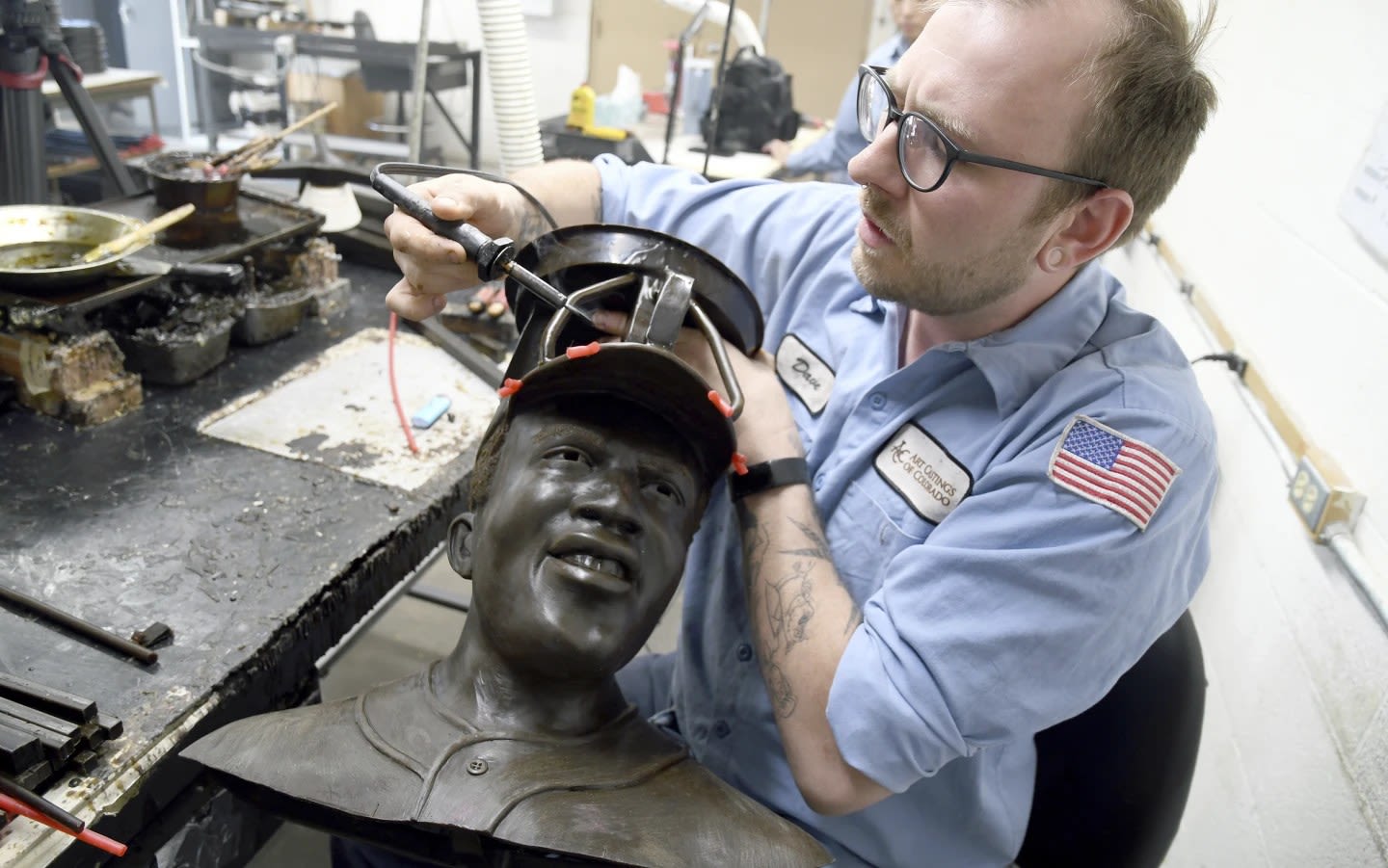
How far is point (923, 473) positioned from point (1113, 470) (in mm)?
234

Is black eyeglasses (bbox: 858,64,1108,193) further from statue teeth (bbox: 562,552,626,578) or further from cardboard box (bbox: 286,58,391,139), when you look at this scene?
cardboard box (bbox: 286,58,391,139)

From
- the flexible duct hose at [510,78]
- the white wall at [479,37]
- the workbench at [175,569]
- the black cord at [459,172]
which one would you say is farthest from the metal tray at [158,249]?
the white wall at [479,37]

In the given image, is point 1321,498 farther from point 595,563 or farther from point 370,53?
point 370,53

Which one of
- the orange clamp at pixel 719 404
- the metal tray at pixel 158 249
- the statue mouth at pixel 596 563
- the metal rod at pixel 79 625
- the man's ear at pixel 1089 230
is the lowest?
the metal rod at pixel 79 625

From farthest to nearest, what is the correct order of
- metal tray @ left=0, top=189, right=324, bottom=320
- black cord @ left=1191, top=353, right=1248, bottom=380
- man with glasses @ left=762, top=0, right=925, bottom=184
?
1. man with glasses @ left=762, top=0, right=925, bottom=184
2. black cord @ left=1191, top=353, right=1248, bottom=380
3. metal tray @ left=0, top=189, right=324, bottom=320

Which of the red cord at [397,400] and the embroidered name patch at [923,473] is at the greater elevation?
the embroidered name patch at [923,473]

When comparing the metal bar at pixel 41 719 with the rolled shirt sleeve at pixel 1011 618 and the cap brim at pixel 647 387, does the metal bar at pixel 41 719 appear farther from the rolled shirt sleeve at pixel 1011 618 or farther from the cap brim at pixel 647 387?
the rolled shirt sleeve at pixel 1011 618

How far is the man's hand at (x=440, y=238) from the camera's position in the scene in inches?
47.8

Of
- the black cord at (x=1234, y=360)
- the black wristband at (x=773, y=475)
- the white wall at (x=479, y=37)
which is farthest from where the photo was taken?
the white wall at (x=479, y=37)

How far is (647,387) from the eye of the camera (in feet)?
3.68

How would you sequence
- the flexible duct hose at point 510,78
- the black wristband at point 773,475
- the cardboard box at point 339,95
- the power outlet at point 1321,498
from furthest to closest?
1. the cardboard box at point 339,95
2. the flexible duct hose at point 510,78
3. the power outlet at point 1321,498
4. the black wristband at point 773,475

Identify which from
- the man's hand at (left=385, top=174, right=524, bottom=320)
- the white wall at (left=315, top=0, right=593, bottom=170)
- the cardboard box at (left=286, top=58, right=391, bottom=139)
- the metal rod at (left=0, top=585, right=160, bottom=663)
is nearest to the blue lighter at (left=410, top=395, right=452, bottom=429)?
the man's hand at (left=385, top=174, right=524, bottom=320)

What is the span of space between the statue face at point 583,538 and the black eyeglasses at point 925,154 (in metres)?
0.44

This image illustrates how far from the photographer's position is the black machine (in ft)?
6.63
